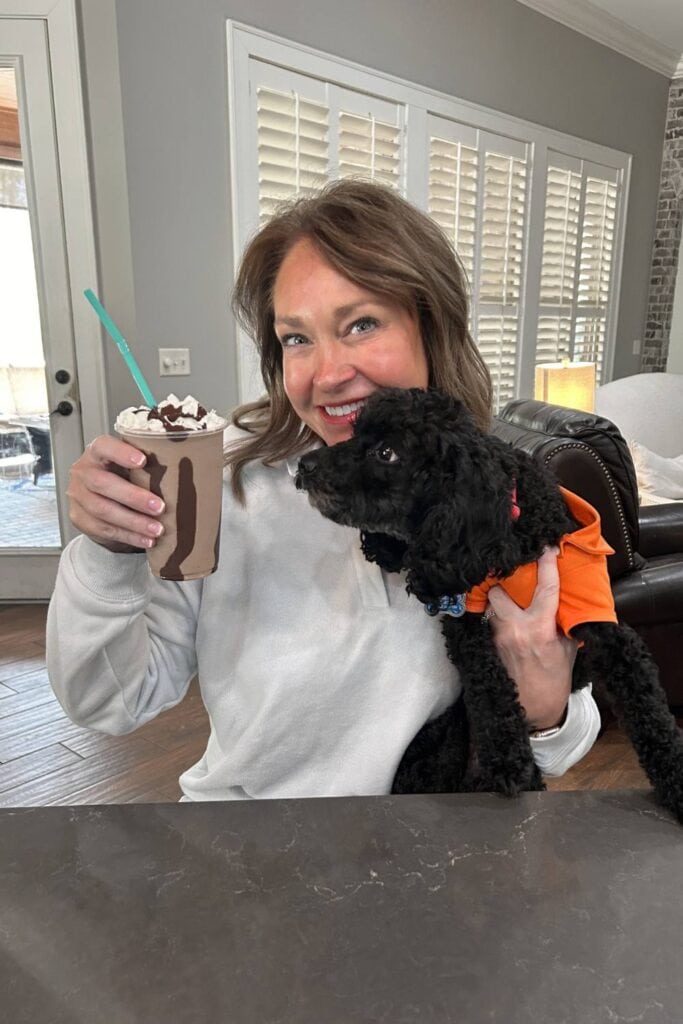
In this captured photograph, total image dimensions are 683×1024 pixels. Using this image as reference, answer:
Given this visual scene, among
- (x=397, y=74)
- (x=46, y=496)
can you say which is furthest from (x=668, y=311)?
(x=46, y=496)

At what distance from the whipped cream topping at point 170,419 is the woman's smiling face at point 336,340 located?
0.27 m

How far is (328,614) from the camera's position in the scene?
1.01 metres

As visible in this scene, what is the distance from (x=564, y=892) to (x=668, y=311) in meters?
6.89

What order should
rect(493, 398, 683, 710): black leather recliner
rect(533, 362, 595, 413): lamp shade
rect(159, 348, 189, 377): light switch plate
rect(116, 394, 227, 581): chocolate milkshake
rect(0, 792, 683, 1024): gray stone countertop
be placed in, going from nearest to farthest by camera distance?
1. rect(0, 792, 683, 1024): gray stone countertop
2. rect(116, 394, 227, 581): chocolate milkshake
3. rect(493, 398, 683, 710): black leather recliner
4. rect(159, 348, 189, 377): light switch plate
5. rect(533, 362, 595, 413): lamp shade

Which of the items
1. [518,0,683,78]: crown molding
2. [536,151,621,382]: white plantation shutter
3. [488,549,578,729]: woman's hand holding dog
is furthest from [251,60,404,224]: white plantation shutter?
[488,549,578,729]: woman's hand holding dog

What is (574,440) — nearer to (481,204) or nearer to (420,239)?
(420,239)

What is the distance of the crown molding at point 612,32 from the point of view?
4.82 metres

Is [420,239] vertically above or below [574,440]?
above

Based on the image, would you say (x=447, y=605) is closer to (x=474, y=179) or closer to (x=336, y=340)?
(x=336, y=340)

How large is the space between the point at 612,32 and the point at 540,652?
603cm

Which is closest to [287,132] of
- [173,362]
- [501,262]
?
[173,362]

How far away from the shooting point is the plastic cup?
0.73 m

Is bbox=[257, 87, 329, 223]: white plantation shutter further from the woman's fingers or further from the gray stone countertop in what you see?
the gray stone countertop

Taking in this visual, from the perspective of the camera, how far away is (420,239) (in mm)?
1019
